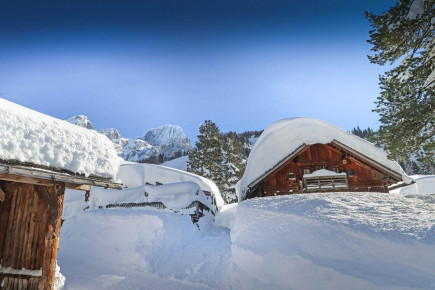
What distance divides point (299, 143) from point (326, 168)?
7.37 ft

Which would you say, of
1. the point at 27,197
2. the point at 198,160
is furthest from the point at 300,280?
the point at 198,160

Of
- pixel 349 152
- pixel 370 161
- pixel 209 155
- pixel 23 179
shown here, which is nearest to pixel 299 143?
pixel 349 152

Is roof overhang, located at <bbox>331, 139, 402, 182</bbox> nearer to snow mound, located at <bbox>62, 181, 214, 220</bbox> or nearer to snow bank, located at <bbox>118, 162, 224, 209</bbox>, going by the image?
snow bank, located at <bbox>118, 162, 224, 209</bbox>

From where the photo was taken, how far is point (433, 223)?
4.91 m

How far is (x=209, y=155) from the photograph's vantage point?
30578 mm

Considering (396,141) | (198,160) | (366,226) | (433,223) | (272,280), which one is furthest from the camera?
(198,160)

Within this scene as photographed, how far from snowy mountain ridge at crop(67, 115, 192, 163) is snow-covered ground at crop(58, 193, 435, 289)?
262 ft

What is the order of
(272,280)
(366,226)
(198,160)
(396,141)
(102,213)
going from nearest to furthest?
(366,226) < (272,280) < (396,141) < (102,213) < (198,160)

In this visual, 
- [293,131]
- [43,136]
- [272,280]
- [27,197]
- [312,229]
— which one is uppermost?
[293,131]

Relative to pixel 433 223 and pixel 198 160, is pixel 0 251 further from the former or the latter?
pixel 198 160

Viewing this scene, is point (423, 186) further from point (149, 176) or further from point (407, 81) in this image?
point (149, 176)

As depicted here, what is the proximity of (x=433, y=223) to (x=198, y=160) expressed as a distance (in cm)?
2666

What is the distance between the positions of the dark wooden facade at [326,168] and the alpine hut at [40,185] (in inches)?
374

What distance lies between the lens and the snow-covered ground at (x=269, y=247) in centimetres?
453
